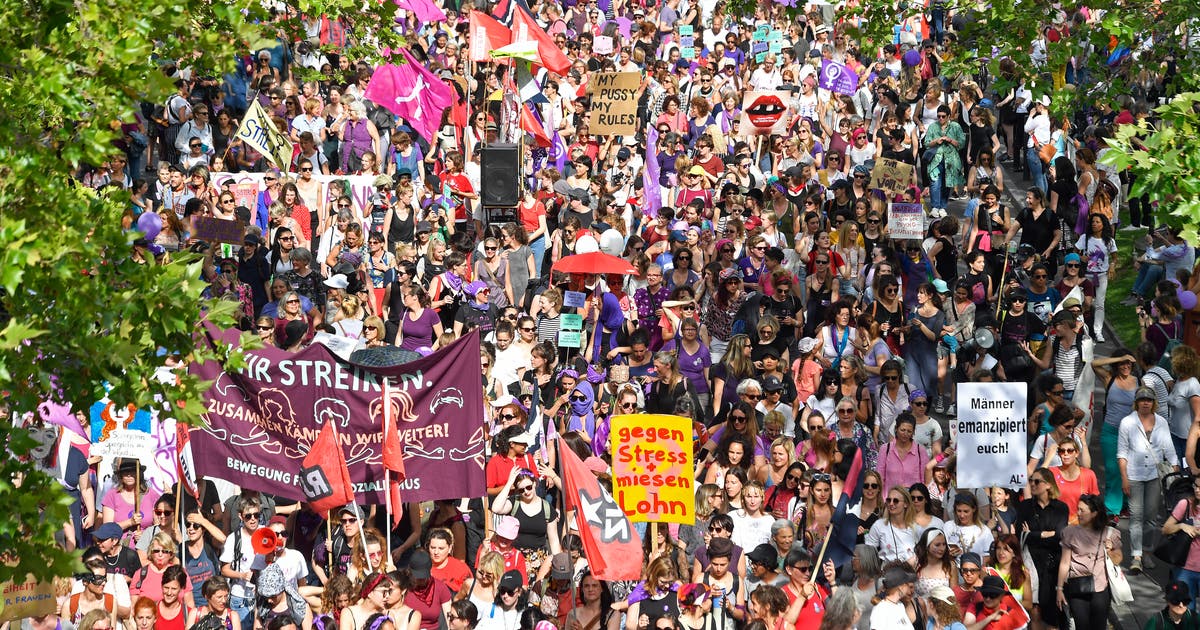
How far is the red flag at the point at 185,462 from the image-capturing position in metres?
14.5

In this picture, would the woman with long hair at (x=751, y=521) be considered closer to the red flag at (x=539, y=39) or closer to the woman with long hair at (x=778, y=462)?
the woman with long hair at (x=778, y=462)

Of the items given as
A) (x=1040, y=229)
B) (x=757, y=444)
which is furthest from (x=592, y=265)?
(x=1040, y=229)

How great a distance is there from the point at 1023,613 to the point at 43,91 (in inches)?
280

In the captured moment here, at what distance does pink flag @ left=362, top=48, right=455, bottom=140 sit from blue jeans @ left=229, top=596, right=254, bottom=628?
9873 millimetres

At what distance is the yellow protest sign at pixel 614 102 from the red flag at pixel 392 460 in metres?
10.5

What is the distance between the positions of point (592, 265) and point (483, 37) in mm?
6370

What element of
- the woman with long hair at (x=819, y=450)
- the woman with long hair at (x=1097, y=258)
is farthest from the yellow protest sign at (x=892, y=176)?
the woman with long hair at (x=819, y=450)

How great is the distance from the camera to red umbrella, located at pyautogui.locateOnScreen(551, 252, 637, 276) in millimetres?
18109

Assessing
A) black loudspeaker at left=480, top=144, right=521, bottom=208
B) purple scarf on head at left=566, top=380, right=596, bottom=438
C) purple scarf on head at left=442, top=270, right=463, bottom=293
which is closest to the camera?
purple scarf on head at left=566, top=380, right=596, bottom=438

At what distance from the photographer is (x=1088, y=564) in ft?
44.2

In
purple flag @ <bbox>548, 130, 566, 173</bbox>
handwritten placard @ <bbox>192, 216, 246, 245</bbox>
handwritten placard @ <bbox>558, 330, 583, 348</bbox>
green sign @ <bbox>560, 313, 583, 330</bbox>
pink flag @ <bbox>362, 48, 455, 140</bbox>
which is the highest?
pink flag @ <bbox>362, 48, 455, 140</bbox>

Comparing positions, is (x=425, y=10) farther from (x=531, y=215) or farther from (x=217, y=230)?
(x=217, y=230)

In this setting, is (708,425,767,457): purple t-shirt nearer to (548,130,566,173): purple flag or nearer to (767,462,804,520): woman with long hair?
(767,462,804,520): woman with long hair

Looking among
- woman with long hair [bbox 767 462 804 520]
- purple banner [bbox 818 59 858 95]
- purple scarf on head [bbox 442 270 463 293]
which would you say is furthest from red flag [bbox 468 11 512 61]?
woman with long hair [bbox 767 462 804 520]
